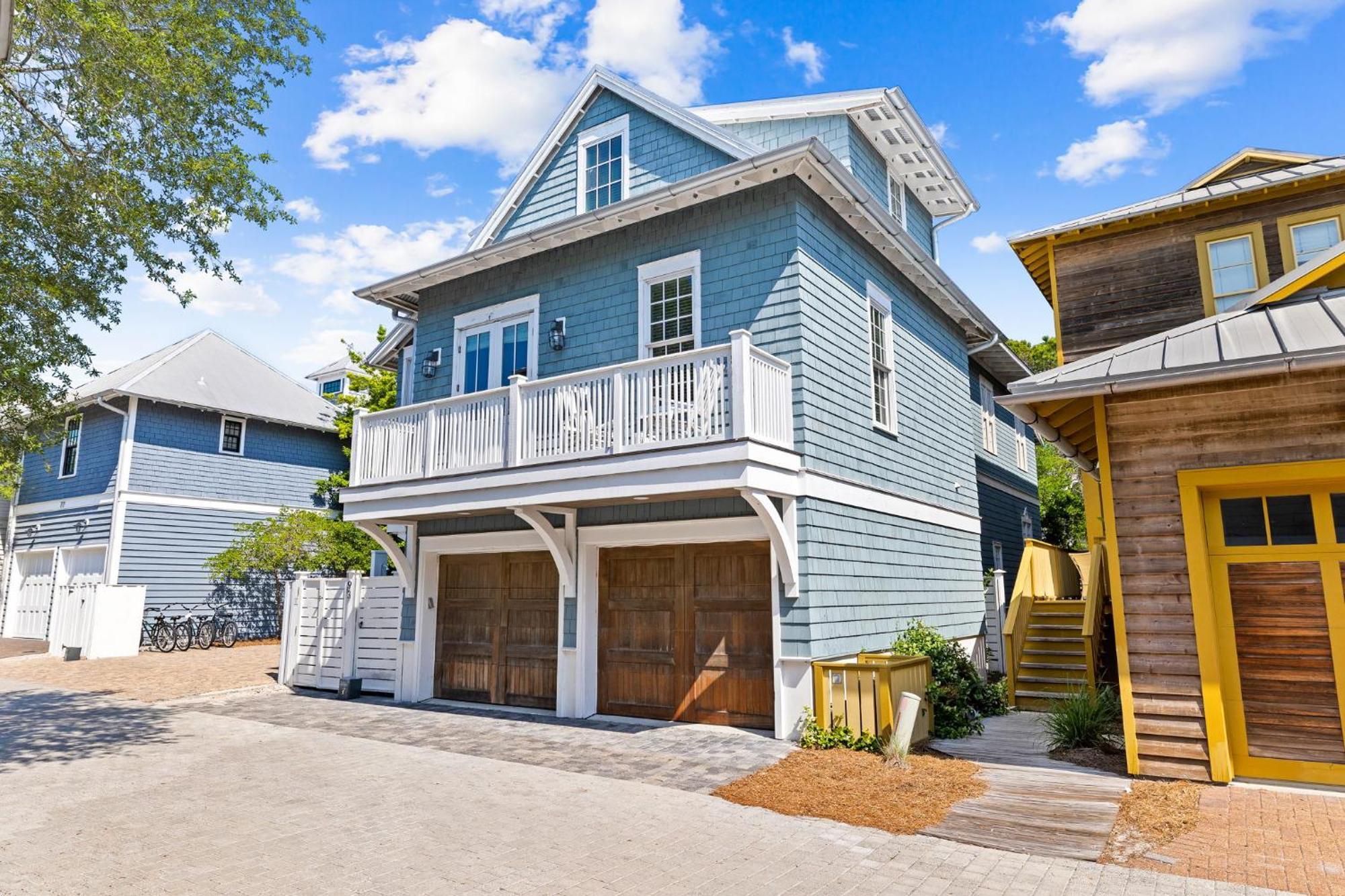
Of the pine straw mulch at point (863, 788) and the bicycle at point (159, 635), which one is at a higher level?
the bicycle at point (159, 635)

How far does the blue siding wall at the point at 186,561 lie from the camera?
21656 mm

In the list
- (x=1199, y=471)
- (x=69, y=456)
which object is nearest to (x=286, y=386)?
(x=69, y=456)

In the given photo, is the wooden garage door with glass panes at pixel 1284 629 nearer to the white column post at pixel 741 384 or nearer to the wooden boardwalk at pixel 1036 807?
the wooden boardwalk at pixel 1036 807

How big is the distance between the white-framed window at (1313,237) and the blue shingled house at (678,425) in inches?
192

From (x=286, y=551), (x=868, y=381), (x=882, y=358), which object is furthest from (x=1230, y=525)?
(x=286, y=551)

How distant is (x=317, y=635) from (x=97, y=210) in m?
7.85

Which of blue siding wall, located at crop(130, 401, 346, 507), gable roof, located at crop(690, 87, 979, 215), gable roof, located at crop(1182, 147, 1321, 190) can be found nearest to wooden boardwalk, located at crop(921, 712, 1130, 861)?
gable roof, located at crop(1182, 147, 1321, 190)

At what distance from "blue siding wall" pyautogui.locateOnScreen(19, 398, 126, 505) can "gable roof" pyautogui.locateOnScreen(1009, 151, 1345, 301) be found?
2346cm

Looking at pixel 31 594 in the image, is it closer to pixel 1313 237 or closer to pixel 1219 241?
pixel 1219 241

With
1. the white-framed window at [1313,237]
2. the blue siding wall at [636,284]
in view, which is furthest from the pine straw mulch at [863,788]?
the white-framed window at [1313,237]

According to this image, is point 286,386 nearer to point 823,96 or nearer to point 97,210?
point 97,210

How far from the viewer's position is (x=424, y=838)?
5.98m

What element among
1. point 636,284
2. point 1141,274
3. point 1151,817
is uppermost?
point 1141,274

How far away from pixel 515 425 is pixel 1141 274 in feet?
32.8
